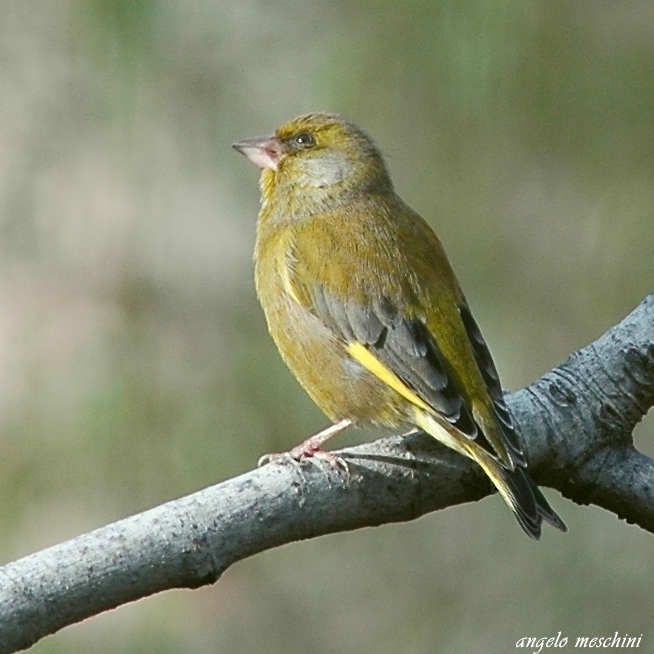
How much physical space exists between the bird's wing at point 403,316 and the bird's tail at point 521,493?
0.46ft

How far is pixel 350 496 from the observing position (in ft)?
9.62

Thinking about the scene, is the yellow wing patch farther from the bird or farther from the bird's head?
the bird's head

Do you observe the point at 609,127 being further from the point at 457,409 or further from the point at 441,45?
the point at 457,409

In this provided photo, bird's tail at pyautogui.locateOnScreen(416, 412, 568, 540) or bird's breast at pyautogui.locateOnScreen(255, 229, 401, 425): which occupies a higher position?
bird's breast at pyautogui.locateOnScreen(255, 229, 401, 425)

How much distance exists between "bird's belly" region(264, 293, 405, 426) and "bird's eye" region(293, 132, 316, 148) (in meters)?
0.76

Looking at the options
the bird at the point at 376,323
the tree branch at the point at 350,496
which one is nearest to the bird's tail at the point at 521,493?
the bird at the point at 376,323

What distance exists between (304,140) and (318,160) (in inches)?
4.4

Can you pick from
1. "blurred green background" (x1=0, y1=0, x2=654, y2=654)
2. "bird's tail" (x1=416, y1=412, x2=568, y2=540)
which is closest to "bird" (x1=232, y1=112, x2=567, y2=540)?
"bird's tail" (x1=416, y1=412, x2=568, y2=540)

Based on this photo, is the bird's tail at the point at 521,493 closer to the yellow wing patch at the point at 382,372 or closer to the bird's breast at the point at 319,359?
the yellow wing patch at the point at 382,372

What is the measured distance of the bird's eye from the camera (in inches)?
177

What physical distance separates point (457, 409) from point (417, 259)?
0.66 m

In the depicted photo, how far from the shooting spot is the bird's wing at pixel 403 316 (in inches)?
137

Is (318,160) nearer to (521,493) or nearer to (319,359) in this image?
(319,359)

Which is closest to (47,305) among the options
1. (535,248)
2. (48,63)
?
(48,63)
